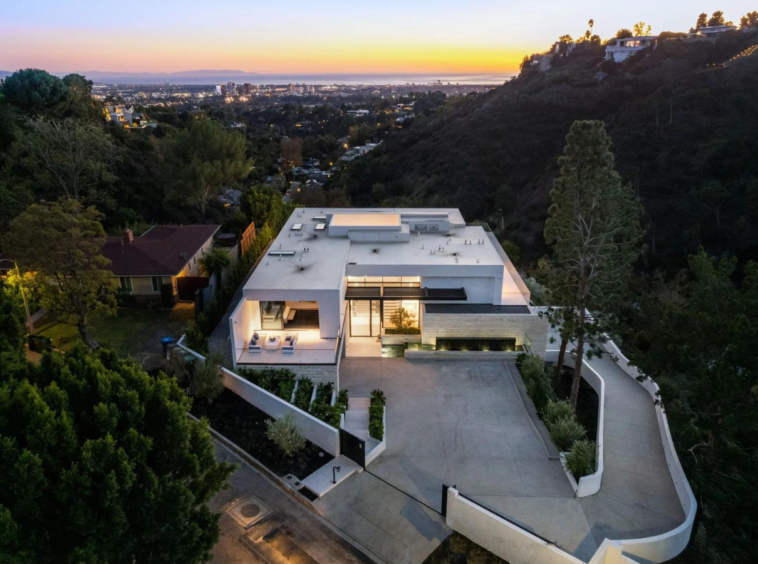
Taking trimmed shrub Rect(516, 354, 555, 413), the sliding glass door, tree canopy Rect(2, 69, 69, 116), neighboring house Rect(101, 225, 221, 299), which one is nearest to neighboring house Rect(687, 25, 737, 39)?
trimmed shrub Rect(516, 354, 555, 413)

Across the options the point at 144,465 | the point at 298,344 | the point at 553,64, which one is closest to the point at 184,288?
the point at 298,344

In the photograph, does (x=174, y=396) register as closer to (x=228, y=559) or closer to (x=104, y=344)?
(x=228, y=559)

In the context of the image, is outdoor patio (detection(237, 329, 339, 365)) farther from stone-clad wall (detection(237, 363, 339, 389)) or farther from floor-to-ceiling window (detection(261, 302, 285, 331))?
floor-to-ceiling window (detection(261, 302, 285, 331))

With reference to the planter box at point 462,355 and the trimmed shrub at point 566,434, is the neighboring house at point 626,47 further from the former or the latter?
the trimmed shrub at point 566,434

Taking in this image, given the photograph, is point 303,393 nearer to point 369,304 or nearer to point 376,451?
point 376,451

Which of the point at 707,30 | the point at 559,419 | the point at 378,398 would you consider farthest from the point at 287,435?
the point at 707,30

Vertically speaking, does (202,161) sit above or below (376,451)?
above
